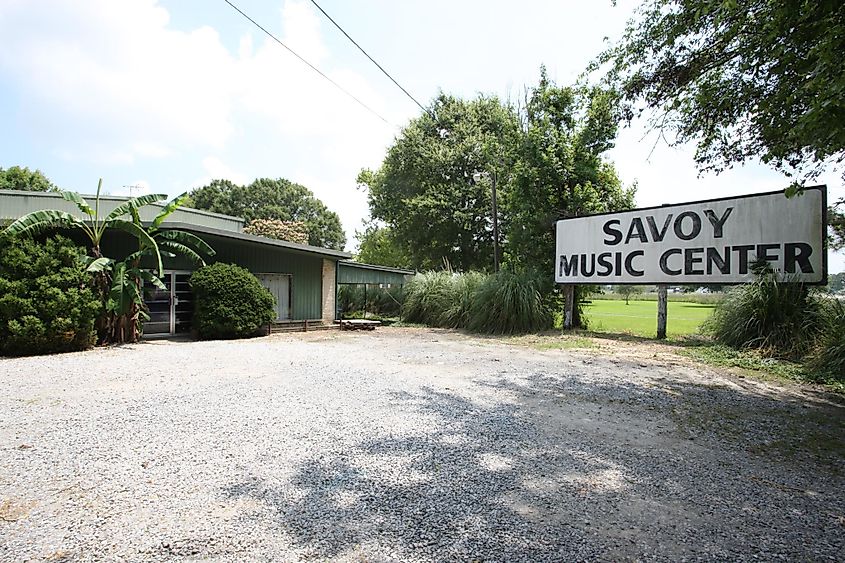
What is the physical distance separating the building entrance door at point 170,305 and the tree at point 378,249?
15.7 metres

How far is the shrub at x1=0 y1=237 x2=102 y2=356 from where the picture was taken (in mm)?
8453

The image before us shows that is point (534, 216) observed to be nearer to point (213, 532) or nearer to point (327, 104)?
point (327, 104)

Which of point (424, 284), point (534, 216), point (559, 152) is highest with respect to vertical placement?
point (559, 152)

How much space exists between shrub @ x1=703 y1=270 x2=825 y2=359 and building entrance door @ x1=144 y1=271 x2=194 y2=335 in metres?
13.5

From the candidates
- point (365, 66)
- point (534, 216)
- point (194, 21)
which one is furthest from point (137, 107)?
point (534, 216)

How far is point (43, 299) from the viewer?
869 centimetres

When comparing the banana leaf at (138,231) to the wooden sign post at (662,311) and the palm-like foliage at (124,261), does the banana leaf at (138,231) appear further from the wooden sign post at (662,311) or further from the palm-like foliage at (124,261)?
the wooden sign post at (662,311)

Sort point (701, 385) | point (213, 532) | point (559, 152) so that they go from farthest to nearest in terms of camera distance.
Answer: point (559, 152), point (701, 385), point (213, 532)

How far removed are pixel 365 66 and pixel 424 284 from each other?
8.45 meters

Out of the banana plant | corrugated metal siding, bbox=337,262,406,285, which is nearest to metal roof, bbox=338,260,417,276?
corrugated metal siding, bbox=337,262,406,285

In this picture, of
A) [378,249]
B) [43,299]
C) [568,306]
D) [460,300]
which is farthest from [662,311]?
[378,249]

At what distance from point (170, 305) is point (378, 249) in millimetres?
18886

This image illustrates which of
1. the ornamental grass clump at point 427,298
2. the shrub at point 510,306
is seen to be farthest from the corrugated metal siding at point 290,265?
the shrub at point 510,306

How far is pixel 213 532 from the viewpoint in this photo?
2.43m
